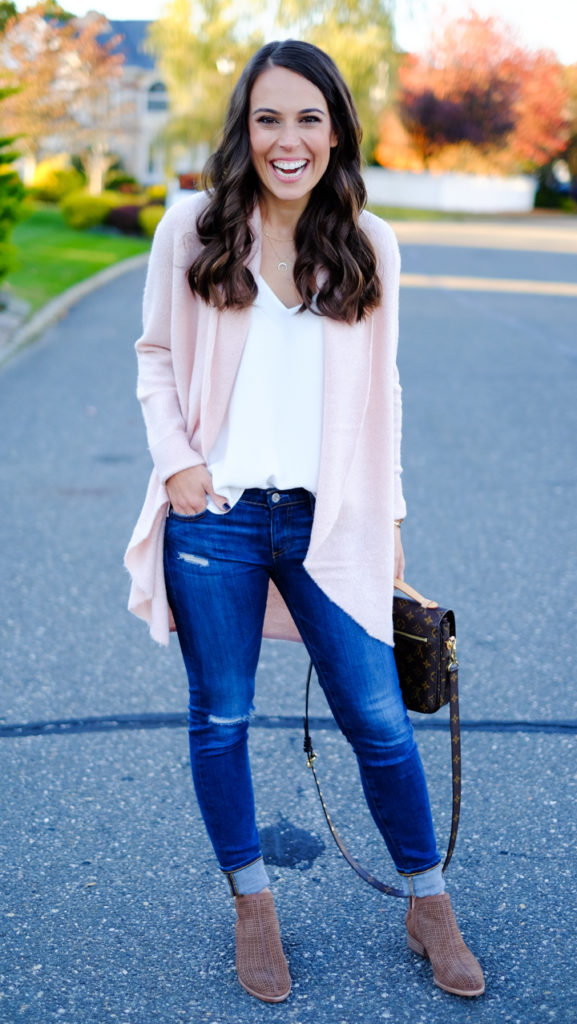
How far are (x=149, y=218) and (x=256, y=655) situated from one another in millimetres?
21443

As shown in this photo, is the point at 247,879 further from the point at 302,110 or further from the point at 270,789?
the point at 302,110

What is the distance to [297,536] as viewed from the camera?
7.35 ft

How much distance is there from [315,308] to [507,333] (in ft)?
32.9

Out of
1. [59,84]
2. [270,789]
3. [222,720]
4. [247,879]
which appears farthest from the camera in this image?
[59,84]

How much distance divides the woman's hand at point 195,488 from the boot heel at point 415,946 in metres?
1.02

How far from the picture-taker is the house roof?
185ft

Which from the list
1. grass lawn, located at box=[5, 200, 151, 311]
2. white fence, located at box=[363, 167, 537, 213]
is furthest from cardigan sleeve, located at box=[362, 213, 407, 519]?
white fence, located at box=[363, 167, 537, 213]

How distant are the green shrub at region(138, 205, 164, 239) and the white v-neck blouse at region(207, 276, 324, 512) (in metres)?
20.8

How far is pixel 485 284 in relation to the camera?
16.7m

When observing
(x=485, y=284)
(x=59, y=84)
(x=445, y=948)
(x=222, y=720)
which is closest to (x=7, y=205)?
(x=485, y=284)

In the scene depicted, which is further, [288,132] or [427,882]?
[427,882]

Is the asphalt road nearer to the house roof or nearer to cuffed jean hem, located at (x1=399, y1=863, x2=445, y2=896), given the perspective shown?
cuffed jean hem, located at (x1=399, y1=863, x2=445, y2=896)

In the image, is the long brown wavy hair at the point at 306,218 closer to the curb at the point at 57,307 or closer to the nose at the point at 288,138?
the nose at the point at 288,138

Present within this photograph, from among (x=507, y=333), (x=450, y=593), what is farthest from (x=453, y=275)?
(x=450, y=593)
